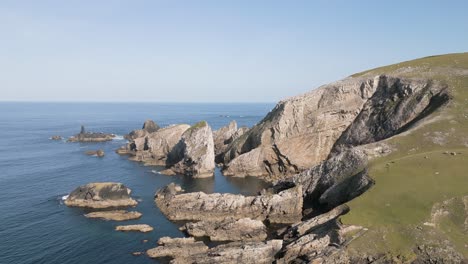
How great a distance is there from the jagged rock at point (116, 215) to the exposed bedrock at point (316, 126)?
33.3 metres

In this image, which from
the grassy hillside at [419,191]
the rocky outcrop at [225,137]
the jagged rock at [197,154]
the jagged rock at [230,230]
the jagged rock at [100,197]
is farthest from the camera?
the rocky outcrop at [225,137]

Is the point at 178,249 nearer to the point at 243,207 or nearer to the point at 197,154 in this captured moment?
the point at 243,207

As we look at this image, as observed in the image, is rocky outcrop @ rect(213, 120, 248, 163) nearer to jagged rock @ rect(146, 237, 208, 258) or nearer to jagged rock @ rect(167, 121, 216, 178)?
jagged rock @ rect(167, 121, 216, 178)

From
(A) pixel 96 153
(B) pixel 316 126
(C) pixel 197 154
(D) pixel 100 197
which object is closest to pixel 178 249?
(D) pixel 100 197

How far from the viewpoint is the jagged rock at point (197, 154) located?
3607 inches

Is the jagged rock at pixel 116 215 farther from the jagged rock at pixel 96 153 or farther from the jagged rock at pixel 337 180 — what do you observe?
the jagged rock at pixel 96 153

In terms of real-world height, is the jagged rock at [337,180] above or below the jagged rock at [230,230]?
above

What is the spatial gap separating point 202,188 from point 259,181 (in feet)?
45.6

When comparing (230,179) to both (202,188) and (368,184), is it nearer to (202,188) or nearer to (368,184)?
(202,188)

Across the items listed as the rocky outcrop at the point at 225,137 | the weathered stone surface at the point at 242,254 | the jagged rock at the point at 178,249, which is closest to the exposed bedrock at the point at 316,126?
the rocky outcrop at the point at 225,137

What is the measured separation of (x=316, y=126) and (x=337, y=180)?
3287 centimetres

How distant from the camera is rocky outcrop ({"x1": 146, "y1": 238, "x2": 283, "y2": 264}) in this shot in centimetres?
4400

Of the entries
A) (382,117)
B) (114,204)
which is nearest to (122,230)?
(114,204)

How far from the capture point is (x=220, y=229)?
5334cm
